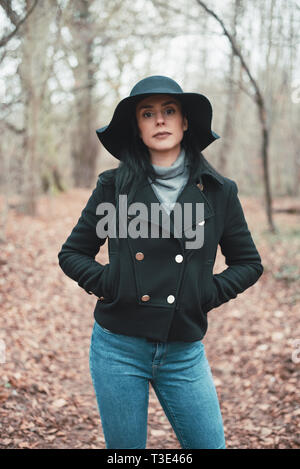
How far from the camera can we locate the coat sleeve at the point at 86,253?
2.12m

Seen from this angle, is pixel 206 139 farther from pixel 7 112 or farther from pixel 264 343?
pixel 7 112

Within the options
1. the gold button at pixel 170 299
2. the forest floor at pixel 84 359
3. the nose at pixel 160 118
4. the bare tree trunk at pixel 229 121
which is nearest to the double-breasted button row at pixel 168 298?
the gold button at pixel 170 299

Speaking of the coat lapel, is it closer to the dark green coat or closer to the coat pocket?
the dark green coat

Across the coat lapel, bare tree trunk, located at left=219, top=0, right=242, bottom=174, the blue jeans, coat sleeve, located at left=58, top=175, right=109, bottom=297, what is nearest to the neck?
the coat lapel

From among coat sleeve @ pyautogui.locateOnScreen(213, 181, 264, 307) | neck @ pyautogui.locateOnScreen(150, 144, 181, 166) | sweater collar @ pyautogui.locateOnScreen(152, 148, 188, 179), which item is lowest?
coat sleeve @ pyautogui.locateOnScreen(213, 181, 264, 307)

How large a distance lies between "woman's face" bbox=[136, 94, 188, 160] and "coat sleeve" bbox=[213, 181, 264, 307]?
1.35 ft

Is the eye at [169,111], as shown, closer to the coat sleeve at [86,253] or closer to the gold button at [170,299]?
the coat sleeve at [86,253]

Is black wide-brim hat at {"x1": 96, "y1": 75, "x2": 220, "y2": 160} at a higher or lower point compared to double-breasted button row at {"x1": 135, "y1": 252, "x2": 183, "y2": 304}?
higher

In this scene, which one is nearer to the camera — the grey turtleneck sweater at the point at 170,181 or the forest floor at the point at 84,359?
the grey turtleneck sweater at the point at 170,181

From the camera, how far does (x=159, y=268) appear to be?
203 centimetres

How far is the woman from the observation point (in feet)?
6.54

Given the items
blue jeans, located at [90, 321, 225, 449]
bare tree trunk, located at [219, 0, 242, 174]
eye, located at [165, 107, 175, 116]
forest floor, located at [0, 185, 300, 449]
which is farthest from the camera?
bare tree trunk, located at [219, 0, 242, 174]
